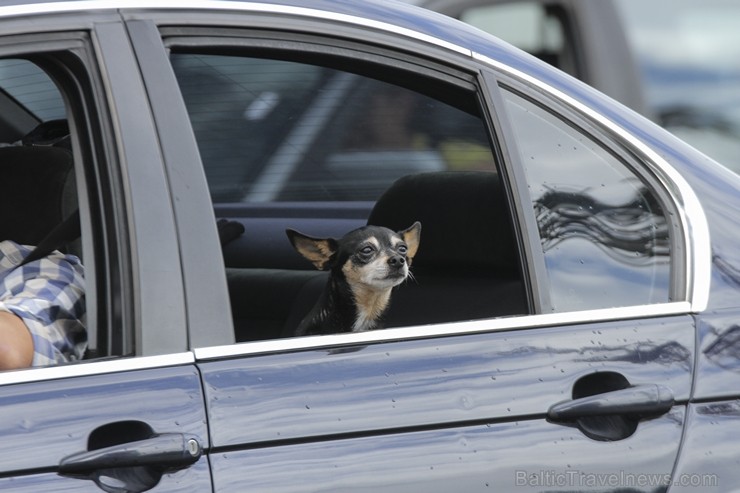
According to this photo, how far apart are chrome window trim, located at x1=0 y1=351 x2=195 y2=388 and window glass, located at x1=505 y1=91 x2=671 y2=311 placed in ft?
2.36

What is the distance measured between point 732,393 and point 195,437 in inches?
38.5

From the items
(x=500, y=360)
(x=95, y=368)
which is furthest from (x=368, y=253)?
(x=95, y=368)

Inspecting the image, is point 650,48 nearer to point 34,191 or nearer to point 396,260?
point 396,260

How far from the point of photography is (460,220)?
3033 millimetres

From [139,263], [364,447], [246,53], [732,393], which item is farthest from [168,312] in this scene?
[732,393]

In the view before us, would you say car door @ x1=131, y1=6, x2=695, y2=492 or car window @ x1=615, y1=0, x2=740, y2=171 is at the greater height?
car window @ x1=615, y1=0, x2=740, y2=171

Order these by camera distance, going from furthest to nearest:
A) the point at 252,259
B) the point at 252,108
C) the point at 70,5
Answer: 1. the point at 252,108
2. the point at 252,259
3. the point at 70,5

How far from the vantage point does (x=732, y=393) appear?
7.76 feet

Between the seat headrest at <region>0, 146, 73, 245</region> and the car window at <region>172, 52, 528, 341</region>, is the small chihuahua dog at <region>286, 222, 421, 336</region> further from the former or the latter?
the seat headrest at <region>0, 146, 73, 245</region>

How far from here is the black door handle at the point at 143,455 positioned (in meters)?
1.98

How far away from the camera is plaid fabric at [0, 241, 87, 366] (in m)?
2.42

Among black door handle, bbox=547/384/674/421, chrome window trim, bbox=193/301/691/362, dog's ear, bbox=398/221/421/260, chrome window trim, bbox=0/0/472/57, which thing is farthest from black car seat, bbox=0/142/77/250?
black door handle, bbox=547/384/674/421

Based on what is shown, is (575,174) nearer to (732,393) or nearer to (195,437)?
(732,393)

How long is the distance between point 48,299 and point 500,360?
0.89 m
